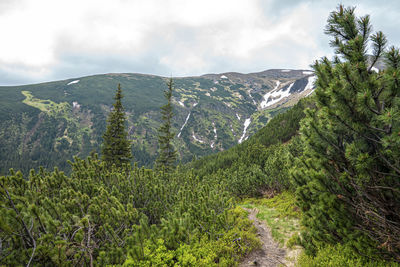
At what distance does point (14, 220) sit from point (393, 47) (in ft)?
23.8

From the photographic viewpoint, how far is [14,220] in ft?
11.2

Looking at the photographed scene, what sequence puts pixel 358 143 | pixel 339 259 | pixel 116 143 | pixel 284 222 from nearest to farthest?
pixel 358 143
pixel 339 259
pixel 284 222
pixel 116 143

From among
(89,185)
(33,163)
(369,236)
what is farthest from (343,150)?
(33,163)

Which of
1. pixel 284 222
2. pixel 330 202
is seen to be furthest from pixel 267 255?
pixel 330 202

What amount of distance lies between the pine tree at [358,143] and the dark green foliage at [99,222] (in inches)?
139

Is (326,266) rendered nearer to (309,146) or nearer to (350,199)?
(350,199)

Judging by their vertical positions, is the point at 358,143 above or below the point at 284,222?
above

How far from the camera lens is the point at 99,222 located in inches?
208

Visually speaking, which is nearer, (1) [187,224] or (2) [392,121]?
(2) [392,121]

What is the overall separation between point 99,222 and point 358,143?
6329 mm

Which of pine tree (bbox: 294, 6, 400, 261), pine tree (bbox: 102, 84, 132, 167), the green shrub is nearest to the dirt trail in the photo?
the green shrub

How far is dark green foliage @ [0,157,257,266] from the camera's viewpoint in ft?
11.6

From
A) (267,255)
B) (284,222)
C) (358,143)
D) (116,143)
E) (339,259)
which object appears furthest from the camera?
(116,143)

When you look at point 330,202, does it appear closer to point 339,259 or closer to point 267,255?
point 339,259
